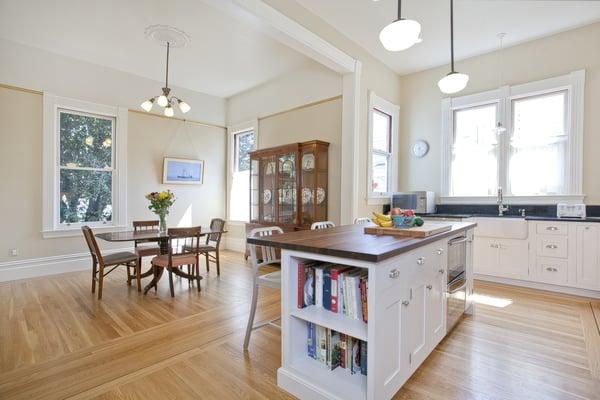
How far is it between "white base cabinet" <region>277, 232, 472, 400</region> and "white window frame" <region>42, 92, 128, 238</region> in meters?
4.43

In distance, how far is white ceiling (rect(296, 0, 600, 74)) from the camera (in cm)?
331

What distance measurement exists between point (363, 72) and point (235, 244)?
4146 millimetres

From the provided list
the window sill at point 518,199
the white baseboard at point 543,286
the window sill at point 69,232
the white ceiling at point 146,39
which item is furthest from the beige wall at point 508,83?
the window sill at point 69,232

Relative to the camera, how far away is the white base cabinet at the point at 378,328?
4.74 feet

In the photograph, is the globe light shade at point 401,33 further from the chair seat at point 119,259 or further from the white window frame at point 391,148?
the chair seat at point 119,259

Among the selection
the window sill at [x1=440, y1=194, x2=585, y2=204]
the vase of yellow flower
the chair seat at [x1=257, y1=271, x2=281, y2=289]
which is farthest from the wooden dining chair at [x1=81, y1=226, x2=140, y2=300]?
the window sill at [x1=440, y1=194, x2=585, y2=204]

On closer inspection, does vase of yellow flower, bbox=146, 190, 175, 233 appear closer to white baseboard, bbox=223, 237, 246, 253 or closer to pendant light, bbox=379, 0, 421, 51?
white baseboard, bbox=223, 237, 246, 253

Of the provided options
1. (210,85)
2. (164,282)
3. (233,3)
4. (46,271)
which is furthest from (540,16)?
(46,271)

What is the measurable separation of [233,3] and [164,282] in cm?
348

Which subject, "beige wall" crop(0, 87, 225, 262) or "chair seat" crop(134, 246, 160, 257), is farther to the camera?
"beige wall" crop(0, 87, 225, 262)

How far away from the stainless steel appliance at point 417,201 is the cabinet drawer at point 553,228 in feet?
4.45

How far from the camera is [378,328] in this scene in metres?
1.43

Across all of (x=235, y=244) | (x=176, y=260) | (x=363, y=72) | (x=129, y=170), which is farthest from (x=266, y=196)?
(x=363, y=72)

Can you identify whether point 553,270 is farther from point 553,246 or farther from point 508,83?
point 508,83
